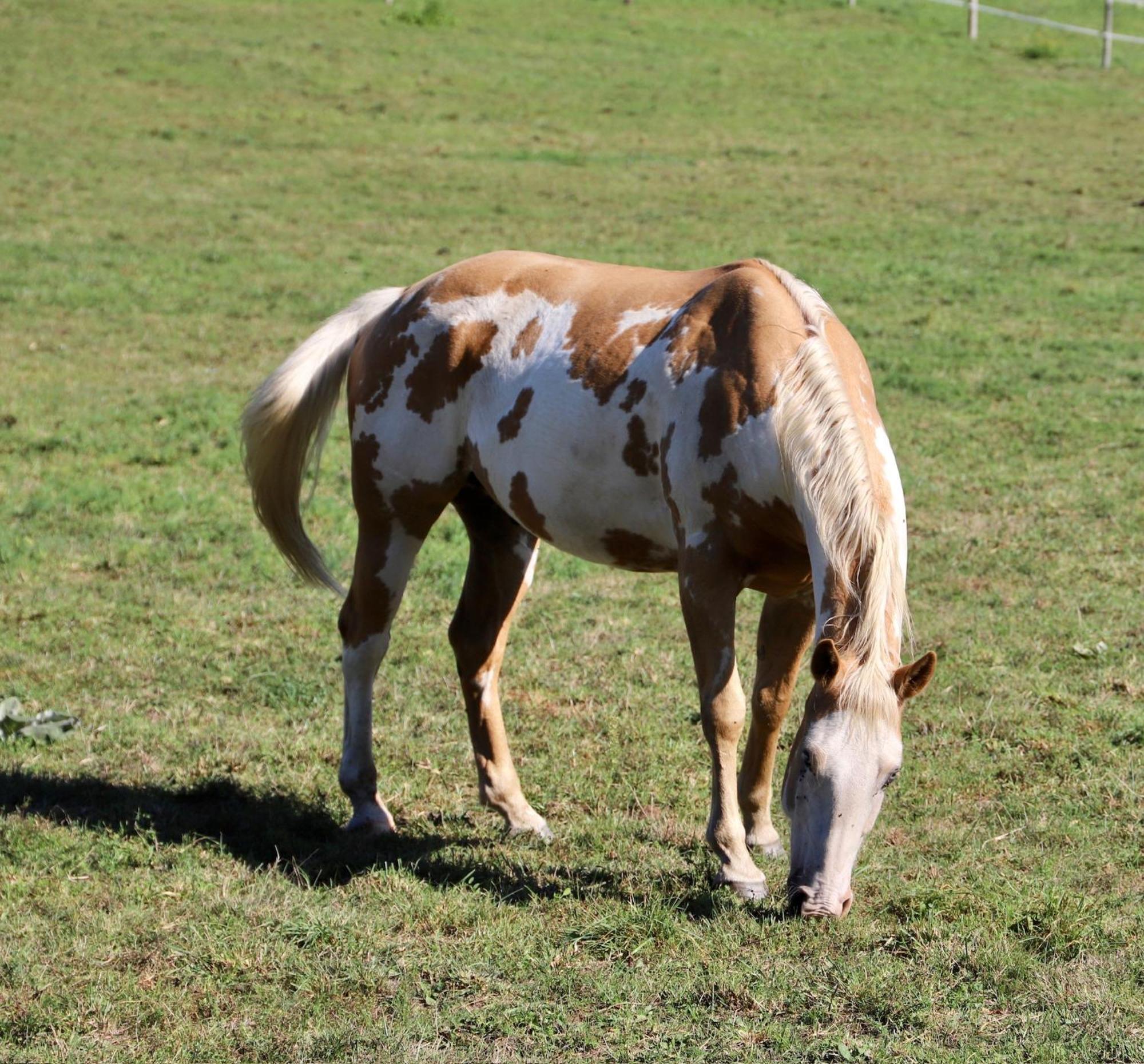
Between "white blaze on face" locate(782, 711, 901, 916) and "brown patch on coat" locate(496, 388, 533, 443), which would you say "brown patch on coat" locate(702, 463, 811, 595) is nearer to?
"white blaze on face" locate(782, 711, 901, 916)

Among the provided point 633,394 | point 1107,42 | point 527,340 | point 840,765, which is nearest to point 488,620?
point 527,340

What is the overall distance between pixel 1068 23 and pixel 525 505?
31359 millimetres

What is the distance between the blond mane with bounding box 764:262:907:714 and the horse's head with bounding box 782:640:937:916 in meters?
0.02

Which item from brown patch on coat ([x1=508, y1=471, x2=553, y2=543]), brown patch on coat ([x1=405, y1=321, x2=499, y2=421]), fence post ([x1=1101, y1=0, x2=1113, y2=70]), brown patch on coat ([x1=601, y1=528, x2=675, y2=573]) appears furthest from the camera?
fence post ([x1=1101, y1=0, x2=1113, y2=70])

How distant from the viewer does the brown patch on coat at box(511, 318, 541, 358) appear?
4.92 meters

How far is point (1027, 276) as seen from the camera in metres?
14.9

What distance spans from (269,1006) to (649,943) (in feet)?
3.56

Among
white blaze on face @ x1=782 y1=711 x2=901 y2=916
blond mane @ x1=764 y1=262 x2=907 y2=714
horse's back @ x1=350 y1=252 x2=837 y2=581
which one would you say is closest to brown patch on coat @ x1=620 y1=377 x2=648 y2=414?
horse's back @ x1=350 y1=252 x2=837 y2=581

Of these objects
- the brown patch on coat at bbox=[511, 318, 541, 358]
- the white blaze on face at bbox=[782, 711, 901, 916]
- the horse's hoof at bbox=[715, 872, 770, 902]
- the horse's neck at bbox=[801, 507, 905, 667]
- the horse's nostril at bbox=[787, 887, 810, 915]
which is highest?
the brown patch on coat at bbox=[511, 318, 541, 358]

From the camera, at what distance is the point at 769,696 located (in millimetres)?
4523

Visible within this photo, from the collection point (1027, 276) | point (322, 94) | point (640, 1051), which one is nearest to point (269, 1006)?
point (640, 1051)

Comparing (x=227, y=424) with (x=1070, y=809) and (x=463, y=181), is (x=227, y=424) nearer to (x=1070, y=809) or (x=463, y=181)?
(x=1070, y=809)

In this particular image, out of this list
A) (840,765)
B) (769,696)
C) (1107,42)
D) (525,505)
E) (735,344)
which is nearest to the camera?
(840,765)

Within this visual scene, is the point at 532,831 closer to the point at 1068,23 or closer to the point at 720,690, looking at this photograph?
the point at 720,690
